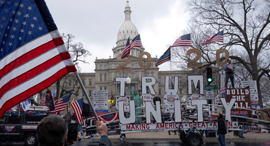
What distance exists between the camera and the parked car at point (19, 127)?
12.4 m

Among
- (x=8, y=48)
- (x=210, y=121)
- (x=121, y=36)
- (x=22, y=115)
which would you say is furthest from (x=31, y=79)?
(x=121, y=36)

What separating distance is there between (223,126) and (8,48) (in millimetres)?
8976

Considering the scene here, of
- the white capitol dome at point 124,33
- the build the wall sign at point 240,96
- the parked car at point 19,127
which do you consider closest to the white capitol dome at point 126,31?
the white capitol dome at point 124,33

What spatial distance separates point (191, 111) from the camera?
1370cm

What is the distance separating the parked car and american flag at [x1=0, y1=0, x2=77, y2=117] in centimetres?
998

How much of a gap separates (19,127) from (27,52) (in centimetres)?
1042

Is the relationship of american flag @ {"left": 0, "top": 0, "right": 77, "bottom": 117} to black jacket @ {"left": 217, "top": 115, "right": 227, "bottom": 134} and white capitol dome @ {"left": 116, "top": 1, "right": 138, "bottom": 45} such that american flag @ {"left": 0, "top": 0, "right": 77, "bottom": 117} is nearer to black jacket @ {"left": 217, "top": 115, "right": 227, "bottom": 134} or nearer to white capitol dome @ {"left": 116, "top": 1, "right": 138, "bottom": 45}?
black jacket @ {"left": 217, "top": 115, "right": 227, "bottom": 134}

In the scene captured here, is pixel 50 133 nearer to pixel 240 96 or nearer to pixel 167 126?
pixel 167 126

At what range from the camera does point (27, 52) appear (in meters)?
3.69

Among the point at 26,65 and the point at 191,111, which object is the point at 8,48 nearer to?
the point at 26,65

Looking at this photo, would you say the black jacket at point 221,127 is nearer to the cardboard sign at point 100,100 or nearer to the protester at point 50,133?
the cardboard sign at point 100,100

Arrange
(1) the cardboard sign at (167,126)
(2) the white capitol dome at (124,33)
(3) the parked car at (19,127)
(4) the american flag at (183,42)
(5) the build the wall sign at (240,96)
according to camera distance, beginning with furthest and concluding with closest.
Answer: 1. (2) the white capitol dome at (124,33)
2. (4) the american flag at (183,42)
3. (5) the build the wall sign at (240,96)
4. (3) the parked car at (19,127)
5. (1) the cardboard sign at (167,126)

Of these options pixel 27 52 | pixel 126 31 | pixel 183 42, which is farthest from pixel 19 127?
pixel 126 31

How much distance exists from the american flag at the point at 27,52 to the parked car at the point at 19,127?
9.98 m
